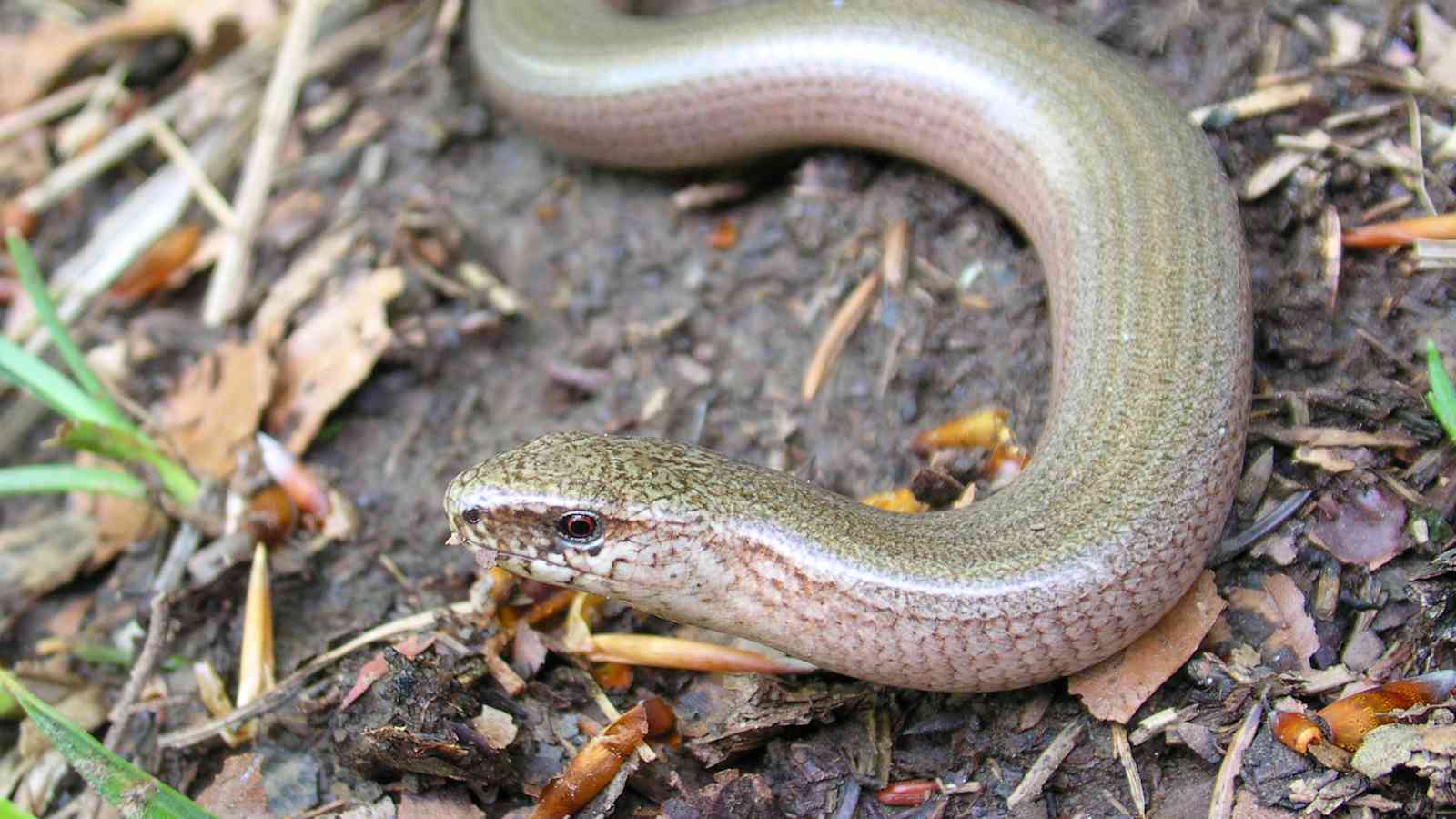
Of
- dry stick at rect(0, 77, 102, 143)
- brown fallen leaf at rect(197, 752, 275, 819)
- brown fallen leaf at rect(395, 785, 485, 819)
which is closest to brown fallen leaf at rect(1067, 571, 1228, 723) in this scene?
brown fallen leaf at rect(395, 785, 485, 819)

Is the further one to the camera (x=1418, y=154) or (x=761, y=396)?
(x=761, y=396)

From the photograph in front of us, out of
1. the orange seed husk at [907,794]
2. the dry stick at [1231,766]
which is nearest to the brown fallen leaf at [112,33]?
the orange seed husk at [907,794]

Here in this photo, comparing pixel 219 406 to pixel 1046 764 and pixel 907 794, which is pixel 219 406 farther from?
pixel 1046 764

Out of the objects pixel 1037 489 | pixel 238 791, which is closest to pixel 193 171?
pixel 238 791

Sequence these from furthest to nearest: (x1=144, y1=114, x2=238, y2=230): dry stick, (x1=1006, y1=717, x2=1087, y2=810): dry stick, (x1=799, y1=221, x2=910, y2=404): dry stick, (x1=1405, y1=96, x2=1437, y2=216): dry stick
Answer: (x1=144, y1=114, x2=238, y2=230): dry stick
(x1=799, y1=221, x2=910, y2=404): dry stick
(x1=1405, y1=96, x2=1437, y2=216): dry stick
(x1=1006, y1=717, x2=1087, y2=810): dry stick

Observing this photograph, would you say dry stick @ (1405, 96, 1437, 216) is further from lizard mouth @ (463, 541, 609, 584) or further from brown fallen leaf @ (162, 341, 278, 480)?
brown fallen leaf @ (162, 341, 278, 480)

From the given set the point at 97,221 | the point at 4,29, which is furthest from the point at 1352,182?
the point at 4,29
